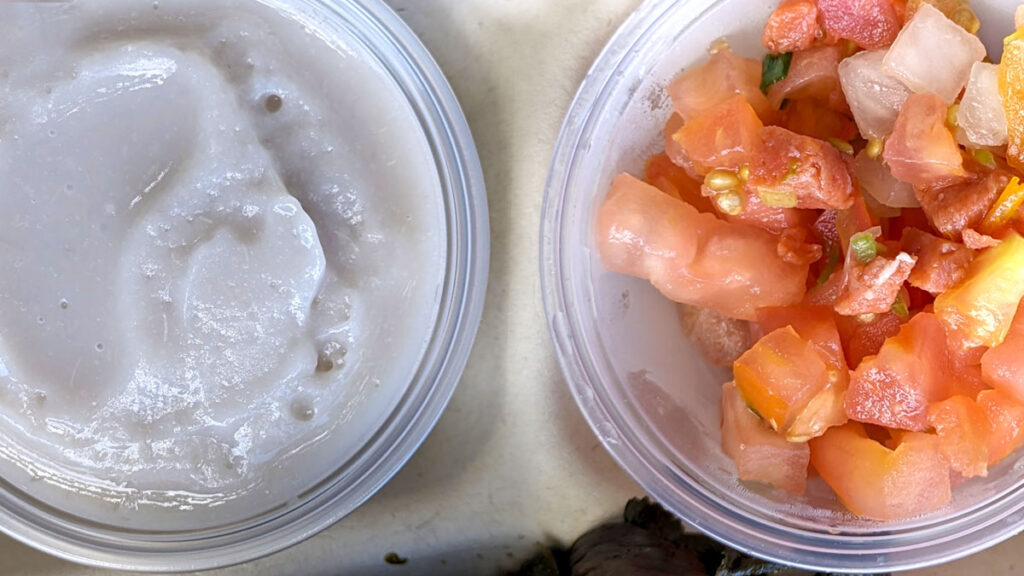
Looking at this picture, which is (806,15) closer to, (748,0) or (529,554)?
(748,0)

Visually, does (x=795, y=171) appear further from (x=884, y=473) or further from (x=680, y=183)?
(x=884, y=473)

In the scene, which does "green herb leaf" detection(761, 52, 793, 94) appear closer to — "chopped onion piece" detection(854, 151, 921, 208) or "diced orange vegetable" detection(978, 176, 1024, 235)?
"chopped onion piece" detection(854, 151, 921, 208)

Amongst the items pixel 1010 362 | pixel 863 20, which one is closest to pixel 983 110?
pixel 863 20

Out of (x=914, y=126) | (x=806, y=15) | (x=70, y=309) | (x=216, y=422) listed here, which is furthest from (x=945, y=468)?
(x=70, y=309)

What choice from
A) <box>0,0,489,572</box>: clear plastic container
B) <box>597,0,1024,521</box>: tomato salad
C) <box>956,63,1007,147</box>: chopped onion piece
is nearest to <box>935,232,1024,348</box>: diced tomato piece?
<box>597,0,1024,521</box>: tomato salad

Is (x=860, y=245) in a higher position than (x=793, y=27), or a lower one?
lower
